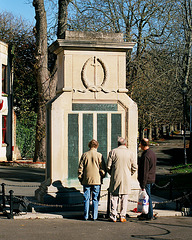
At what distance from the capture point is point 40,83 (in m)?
27.2

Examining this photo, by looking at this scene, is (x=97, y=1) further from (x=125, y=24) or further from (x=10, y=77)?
(x=10, y=77)

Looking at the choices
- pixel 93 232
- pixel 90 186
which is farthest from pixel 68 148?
pixel 93 232

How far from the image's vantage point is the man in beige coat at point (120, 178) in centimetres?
1061

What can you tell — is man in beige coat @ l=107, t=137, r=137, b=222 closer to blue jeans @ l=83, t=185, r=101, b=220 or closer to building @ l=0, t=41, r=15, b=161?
blue jeans @ l=83, t=185, r=101, b=220

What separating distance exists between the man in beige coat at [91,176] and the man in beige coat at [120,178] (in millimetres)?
284

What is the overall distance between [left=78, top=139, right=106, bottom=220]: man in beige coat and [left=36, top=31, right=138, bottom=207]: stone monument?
4.32ft

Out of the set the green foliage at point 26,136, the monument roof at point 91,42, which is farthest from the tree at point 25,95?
the monument roof at point 91,42

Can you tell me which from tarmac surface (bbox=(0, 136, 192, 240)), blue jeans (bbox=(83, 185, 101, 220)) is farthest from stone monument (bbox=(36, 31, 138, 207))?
blue jeans (bbox=(83, 185, 101, 220))

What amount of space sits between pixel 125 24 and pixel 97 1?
202 centimetres

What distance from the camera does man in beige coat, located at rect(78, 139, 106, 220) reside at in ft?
35.4

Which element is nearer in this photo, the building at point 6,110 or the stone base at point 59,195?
the stone base at point 59,195

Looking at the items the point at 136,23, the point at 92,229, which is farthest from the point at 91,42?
the point at 136,23

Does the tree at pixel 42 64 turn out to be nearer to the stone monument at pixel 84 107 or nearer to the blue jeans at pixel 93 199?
the stone monument at pixel 84 107

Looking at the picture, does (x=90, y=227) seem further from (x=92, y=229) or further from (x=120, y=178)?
(x=120, y=178)
